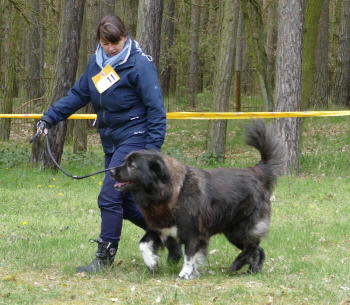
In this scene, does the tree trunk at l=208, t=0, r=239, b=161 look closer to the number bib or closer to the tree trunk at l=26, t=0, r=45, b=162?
the number bib

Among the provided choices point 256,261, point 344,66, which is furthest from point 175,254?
point 344,66

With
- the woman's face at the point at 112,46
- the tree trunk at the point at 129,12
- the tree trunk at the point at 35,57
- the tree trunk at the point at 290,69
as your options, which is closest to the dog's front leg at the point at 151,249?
the woman's face at the point at 112,46

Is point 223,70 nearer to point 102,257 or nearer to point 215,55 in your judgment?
point 215,55

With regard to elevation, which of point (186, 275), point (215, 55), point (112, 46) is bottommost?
point (186, 275)

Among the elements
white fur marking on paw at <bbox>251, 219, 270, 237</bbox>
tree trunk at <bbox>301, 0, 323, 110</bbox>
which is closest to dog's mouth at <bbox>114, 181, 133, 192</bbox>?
white fur marking on paw at <bbox>251, 219, 270, 237</bbox>

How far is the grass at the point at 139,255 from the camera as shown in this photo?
15.9 ft

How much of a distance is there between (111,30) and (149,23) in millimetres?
6820

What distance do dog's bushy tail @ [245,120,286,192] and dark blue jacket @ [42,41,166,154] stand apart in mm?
1075

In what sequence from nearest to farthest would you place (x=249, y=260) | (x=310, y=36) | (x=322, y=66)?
(x=249, y=260)
(x=310, y=36)
(x=322, y=66)

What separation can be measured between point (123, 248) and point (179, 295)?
219 centimetres

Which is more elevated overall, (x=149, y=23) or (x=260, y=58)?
(x=149, y=23)

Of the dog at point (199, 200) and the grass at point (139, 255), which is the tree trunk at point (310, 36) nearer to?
the grass at point (139, 255)

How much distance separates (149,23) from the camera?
12.0 meters

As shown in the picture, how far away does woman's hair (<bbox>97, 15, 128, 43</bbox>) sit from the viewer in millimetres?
5402
